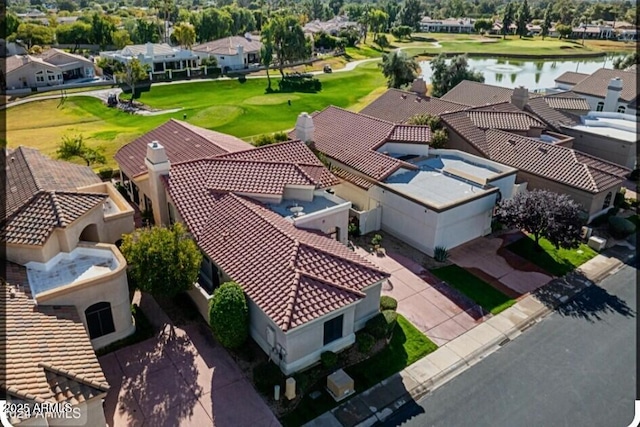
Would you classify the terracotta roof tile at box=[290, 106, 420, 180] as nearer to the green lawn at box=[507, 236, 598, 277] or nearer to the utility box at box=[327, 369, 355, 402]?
the green lawn at box=[507, 236, 598, 277]

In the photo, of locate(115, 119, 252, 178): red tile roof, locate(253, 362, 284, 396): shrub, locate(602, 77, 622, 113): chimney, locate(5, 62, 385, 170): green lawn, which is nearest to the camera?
locate(253, 362, 284, 396): shrub

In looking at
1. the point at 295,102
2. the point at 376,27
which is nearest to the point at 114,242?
the point at 295,102

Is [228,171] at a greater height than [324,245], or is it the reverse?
[228,171]

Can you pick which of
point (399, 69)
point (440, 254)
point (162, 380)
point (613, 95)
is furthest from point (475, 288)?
point (399, 69)

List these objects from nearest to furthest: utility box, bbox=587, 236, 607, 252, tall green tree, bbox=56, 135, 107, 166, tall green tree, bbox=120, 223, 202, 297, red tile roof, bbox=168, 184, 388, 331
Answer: red tile roof, bbox=168, 184, 388, 331, tall green tree, bbox=120, 223, 202, 297, utility box, bbox=587, 236, 607, 252, tall green tree, bbox=56, 135, 107, 166

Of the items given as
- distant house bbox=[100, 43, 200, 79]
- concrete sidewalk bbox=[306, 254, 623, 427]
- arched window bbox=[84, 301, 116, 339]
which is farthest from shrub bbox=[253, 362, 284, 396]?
distant house bbox=[100, 43, 200, 79]

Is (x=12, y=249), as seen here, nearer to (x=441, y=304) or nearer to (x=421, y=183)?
(x=441, y=304)

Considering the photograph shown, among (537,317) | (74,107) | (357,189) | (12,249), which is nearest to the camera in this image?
(12,249)
